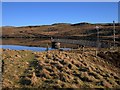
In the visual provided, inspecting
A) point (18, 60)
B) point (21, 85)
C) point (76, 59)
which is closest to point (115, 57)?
point (76, 59)

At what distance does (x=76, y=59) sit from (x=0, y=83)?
1165 centimetres

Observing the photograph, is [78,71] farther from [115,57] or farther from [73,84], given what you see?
[115,57]

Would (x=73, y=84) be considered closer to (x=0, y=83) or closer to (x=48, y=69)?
(x=48, y=69)

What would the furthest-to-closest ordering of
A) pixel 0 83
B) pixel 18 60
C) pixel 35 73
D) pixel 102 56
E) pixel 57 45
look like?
pixel 57 45 → pixel 102 56 → pixel 18 60 → pixel 35 73 → pixel 0 83

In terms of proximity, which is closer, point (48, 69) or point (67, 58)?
point (48, 69)

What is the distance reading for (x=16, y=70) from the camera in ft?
93.7

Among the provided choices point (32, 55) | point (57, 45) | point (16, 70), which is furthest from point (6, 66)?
point (57, 45)

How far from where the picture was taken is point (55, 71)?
28.8 meters

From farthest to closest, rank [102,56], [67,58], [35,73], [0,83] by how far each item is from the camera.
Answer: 1. [102,56]
2. [67,58]
3. [35,73]
4. [0,83]

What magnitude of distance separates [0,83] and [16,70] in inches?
150

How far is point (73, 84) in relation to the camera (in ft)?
86.0

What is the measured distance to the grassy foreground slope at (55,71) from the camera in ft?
85.2

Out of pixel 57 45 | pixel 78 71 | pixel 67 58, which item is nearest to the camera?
pixel 78 71

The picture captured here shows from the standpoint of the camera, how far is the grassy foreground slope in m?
26.0
